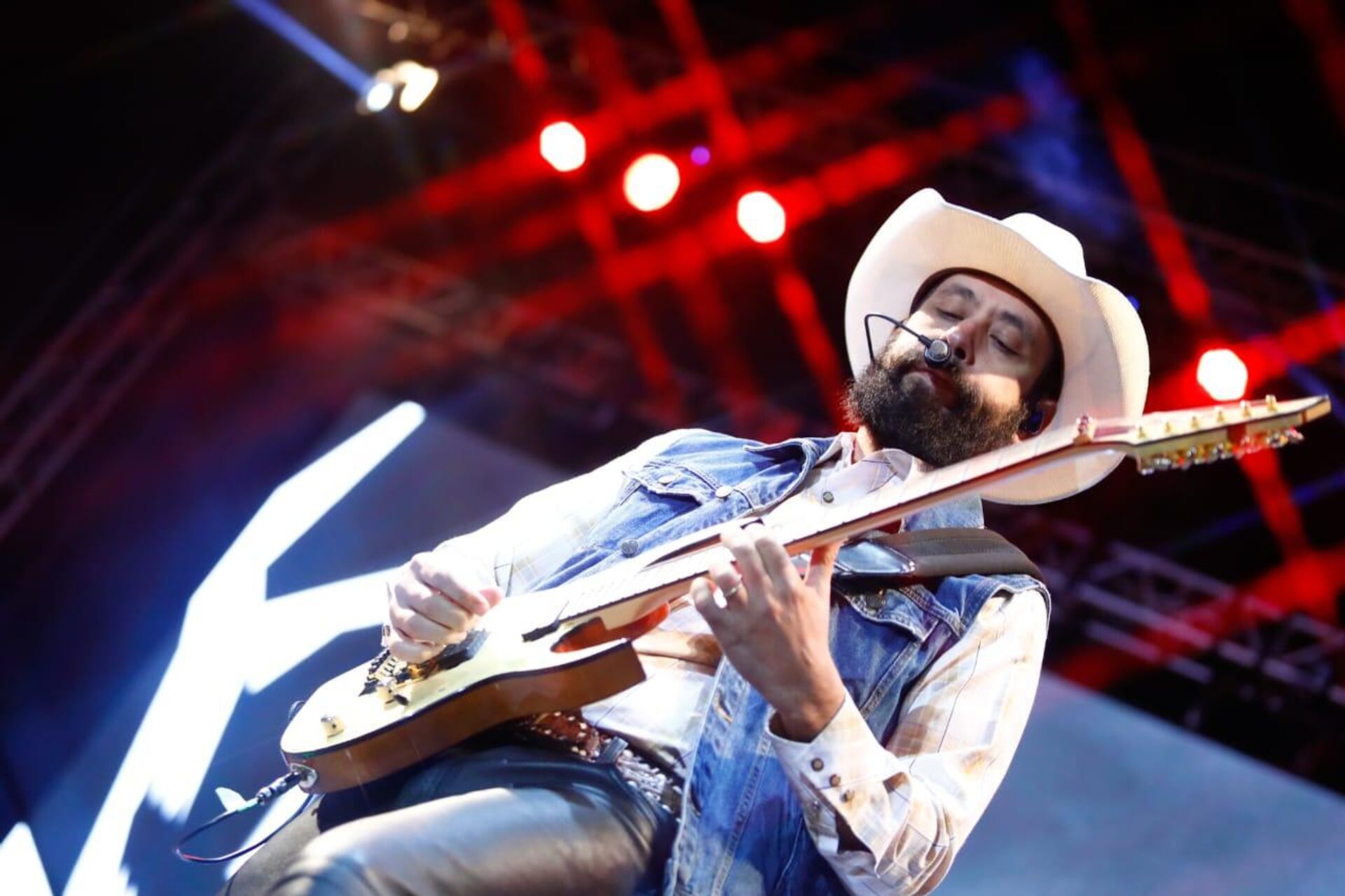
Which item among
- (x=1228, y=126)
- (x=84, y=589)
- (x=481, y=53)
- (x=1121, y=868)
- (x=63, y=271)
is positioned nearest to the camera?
(x=1121, y=868)

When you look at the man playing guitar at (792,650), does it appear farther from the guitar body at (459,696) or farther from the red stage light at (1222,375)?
the red stage light at (1222,375)

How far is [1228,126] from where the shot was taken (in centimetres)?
527

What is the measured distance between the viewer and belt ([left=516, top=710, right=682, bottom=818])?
6.72 ft

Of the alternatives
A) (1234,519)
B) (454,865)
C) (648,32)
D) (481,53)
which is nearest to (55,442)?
(481,53)

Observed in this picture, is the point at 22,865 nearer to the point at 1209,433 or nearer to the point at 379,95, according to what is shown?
the point at 1209,433

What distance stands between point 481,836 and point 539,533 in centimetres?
84

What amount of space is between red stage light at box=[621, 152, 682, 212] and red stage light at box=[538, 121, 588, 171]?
250 mm

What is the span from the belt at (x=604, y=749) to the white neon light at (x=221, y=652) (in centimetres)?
173

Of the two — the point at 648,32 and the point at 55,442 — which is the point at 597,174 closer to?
the point at 648,32

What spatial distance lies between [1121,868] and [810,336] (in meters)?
2.73

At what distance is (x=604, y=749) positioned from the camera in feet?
6.78

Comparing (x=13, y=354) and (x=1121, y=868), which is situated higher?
(x=13, y=354)

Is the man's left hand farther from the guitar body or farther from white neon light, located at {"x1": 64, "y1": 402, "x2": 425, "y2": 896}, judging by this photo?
white neon light, located at {"x1": 64, "y1": 402, "x2": 425, "y2": 896}

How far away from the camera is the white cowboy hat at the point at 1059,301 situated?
2480mm
